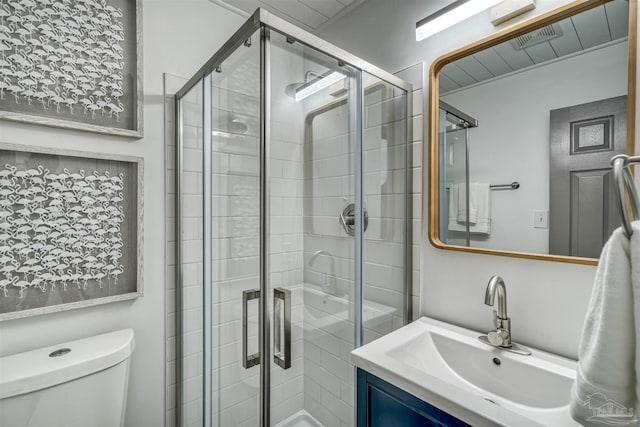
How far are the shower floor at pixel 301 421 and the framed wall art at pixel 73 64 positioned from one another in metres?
1.28

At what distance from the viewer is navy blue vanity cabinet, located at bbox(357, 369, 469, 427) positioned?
76 centimetres

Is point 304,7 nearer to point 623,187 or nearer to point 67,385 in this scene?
point 623,187

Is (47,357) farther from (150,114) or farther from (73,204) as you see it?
(150,114)

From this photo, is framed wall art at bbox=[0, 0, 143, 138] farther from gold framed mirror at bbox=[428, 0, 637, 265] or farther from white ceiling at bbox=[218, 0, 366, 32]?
gold framed mirror at bbox=[428, 0, 637, 265]

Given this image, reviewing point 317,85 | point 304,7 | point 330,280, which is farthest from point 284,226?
point 304,7

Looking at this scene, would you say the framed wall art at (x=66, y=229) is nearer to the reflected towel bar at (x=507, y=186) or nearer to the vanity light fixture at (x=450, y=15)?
the vanity light fixture at (x=450, y=15)

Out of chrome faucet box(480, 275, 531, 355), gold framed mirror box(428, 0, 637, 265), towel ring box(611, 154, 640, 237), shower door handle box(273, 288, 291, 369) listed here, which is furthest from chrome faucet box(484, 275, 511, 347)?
shower door handle box(273, 288, 291, 369)

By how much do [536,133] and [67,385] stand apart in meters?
1.71

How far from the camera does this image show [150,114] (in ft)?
4.44

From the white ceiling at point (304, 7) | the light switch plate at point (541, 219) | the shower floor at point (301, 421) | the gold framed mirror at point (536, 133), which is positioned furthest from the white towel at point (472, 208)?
the white ceiling at point (304, 7)

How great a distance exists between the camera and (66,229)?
1.15 metres

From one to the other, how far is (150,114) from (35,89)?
370 mm

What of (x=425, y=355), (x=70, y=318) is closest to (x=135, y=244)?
(x=70, y=318)

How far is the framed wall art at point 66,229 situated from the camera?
1.06 m
